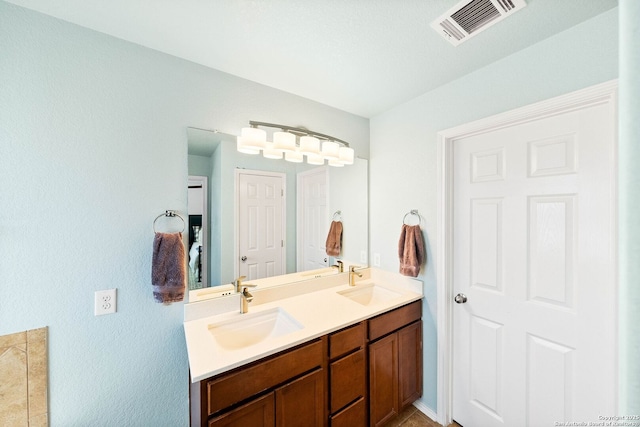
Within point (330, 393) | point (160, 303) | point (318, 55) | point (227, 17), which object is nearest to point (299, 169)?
point (318, 55)

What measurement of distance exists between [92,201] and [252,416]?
128cm

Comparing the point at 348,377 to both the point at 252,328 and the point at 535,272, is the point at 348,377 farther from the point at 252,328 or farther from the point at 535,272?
the point at 535,272

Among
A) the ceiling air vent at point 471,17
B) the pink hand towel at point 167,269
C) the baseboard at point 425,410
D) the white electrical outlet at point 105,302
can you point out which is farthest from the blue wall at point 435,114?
the white electrical outlet at point 105,302

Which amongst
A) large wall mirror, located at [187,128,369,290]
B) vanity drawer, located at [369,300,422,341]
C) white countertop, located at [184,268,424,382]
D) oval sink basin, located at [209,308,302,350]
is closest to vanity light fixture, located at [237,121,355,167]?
large wall mirror, located at [187,128,369,290]

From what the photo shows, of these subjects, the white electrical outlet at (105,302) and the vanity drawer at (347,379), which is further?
the vanity drawer at (347,379)

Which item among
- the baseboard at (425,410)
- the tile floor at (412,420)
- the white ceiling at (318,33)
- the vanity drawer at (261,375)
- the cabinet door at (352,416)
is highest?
the white ceiling at (318,33)

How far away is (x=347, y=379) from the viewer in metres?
1.56

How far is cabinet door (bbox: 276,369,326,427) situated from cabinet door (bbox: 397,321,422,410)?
0.67 metres

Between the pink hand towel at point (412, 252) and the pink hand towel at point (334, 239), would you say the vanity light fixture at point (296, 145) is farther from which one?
the pink hand towel at point (412, 252)

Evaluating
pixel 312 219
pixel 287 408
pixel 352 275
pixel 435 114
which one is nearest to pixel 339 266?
pixel 352 275

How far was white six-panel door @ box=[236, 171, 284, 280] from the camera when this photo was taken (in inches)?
70.4

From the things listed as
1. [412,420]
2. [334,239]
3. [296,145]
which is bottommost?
[412,420]

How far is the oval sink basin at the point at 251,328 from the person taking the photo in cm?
152

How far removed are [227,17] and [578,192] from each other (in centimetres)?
192
